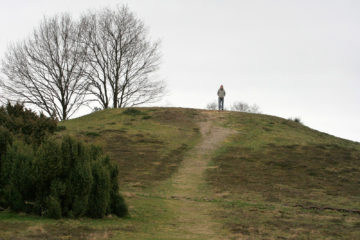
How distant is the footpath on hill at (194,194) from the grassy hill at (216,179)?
28mm

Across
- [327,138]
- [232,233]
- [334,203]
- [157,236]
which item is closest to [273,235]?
[232,233]

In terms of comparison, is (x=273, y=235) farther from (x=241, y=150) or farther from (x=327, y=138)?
(x=327, y=138)

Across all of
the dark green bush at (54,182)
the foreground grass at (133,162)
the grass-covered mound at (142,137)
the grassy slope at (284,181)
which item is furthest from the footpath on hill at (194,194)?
the dark green bush at (54,182)

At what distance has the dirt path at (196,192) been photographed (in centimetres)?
985

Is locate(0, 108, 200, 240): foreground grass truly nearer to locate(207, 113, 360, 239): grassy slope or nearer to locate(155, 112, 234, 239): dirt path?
locate(155, 112, 234, 239): dirt path

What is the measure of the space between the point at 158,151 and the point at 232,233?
1372 centimetres

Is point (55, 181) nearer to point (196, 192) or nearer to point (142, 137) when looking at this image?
point (196, 192)

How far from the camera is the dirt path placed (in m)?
9.85

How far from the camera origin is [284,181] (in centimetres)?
1797

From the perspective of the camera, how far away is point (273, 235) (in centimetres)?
926

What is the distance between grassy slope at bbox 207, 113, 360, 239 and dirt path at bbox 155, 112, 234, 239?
19.5 inches

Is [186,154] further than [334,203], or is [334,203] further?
[186,154]

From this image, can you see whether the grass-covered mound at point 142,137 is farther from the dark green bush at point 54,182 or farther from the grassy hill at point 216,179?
the dark green bush at point 54,182

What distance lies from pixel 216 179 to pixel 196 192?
Answer: 2.52m
